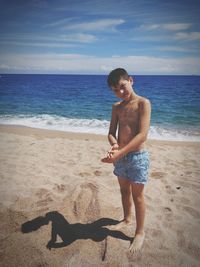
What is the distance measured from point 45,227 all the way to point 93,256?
82 centimetres

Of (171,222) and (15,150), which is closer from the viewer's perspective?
(171,222)

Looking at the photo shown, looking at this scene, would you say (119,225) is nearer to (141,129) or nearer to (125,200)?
(125,200)

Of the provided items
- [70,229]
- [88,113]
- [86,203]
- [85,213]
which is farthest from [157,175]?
[88,113]

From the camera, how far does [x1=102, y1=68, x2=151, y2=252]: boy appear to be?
2.26 m

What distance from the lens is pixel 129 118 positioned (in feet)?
7.80

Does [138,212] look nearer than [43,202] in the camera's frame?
Yes

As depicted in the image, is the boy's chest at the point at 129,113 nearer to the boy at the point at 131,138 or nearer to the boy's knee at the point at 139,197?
the boy at the point at 131,138

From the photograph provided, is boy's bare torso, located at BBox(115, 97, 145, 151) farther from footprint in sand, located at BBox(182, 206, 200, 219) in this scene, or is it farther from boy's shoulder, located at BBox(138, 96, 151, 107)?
footprint in sand, located at BBox(182, 206, 200, 219)

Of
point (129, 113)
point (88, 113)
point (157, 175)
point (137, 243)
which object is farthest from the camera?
point (88, 113)

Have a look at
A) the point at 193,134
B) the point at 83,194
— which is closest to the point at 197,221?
the point at 83,194

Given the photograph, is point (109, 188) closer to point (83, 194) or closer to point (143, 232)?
point (83, 194)

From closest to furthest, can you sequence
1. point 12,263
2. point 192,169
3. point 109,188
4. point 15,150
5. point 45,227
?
point 12,263, point 45,227, point 109,188, point 192,169, point 15,150

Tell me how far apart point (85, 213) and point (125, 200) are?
74cm

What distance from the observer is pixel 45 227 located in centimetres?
294
